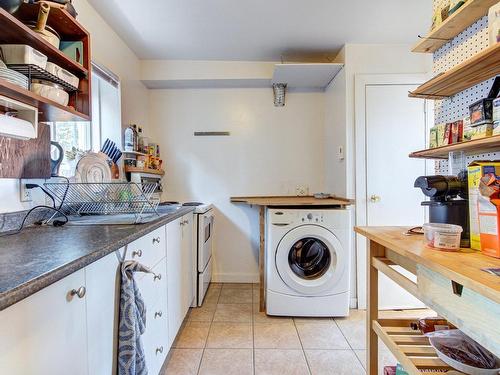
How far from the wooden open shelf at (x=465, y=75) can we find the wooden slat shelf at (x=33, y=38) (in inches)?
63.9

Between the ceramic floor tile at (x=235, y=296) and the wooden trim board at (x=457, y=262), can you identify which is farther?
the ceramic floor tile at (x=235, y=296)

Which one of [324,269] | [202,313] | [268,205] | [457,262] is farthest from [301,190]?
[457,262]

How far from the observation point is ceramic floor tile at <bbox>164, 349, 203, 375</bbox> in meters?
1.60

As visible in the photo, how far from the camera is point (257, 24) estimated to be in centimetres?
214

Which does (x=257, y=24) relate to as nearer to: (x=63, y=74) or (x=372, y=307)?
(x=63, y=74)

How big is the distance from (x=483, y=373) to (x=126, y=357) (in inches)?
48.1

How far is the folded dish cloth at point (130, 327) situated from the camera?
960 mm

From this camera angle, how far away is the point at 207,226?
8.58 feet

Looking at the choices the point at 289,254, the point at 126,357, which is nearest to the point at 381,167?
the point at 289,254

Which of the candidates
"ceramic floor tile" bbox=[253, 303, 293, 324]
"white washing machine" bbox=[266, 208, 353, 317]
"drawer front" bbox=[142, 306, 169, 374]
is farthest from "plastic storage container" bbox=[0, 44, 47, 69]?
"ceramic floor tile" bbox=[253, 303, 293, 324]

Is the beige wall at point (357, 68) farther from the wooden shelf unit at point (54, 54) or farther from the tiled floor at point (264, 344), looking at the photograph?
the wooden shelf unit at point (54, 54)

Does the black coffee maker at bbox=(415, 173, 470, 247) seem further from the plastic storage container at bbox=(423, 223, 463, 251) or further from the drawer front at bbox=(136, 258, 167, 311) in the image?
the drawer front at bbox=(136, 258, 167, 311)

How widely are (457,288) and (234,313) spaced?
6.17 ft

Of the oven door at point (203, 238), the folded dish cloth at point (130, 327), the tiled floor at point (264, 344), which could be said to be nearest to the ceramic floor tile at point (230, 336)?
the tiled floor at point (264, 344)
